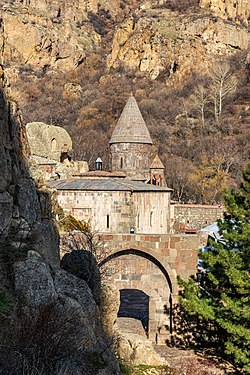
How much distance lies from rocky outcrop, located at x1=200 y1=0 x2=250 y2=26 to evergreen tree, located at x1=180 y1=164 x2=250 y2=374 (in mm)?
64160

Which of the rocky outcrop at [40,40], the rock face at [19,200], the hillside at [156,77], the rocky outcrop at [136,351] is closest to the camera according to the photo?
the rock face at [19,200]

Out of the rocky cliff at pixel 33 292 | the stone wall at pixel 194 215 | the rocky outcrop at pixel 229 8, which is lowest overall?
the stone wall at pixel 194 215

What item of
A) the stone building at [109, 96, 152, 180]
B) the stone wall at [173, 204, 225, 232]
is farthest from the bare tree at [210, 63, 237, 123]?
the stone building at [109, 96, 152, 180]

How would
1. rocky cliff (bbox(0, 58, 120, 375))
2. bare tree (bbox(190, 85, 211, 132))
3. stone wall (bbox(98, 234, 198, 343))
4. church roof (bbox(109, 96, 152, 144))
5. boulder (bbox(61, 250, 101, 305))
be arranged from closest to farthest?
rocky cliff (bbox(0, 58, 120, 375))
boulder (bbox(61, 250, 101, 305))
stone wall (bbox(98, 234, 198, 343))
church roof (bbox(109, 96, 152, 144))
bare tree (bbox(190, 85, 211, 132))

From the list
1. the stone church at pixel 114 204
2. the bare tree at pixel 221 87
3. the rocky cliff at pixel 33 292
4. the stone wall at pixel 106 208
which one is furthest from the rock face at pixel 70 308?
the bare tree at pixel 221 87

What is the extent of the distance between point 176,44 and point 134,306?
4914 centimetres

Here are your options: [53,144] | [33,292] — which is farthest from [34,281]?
[53,144]

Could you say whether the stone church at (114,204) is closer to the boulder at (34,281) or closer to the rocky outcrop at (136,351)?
the rocky outcrop at (136,351)

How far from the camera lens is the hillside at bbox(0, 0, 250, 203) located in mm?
35844

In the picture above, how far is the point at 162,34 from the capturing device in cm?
5922

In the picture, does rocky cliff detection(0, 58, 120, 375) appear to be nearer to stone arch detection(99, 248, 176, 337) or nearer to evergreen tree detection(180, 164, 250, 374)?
evergreen tree detection(180, 164, 250, 374)

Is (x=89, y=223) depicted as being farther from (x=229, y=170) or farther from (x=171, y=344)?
(x=229, y=170)

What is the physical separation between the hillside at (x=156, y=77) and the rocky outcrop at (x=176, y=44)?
14 centimetres

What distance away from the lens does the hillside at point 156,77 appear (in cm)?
3584
